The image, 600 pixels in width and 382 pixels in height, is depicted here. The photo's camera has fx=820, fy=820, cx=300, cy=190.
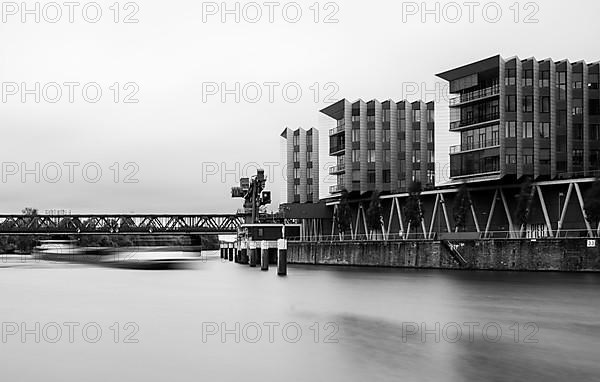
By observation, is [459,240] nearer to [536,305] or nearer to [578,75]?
[578,75]

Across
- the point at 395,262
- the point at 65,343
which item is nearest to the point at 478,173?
the point at 395,262

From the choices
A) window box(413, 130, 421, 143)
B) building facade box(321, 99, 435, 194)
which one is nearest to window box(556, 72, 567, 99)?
building facade box(321, 99, 435, 194)

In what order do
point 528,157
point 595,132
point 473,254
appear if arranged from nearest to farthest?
point 473,254 → point 528,157 → point 595,132

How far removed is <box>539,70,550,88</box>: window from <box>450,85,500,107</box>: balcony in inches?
168

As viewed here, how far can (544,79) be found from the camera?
3150 inches

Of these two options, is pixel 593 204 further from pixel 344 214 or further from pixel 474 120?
pixel 344 214

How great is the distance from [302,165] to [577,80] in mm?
61901

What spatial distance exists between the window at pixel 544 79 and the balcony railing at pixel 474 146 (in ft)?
23.5

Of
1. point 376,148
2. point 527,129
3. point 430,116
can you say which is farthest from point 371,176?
point 527,129

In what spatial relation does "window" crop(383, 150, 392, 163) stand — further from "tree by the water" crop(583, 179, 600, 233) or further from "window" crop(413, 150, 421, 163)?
"tree by the water" crop(583, 179, 600, 233)

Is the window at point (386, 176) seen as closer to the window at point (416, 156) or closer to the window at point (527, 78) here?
the window at point (416, 156)

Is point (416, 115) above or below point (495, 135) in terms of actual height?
above

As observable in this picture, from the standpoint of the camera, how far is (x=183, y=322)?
130 feet

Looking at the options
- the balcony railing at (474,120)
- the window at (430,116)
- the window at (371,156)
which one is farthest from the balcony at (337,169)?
the balcony railing at (474,120)
